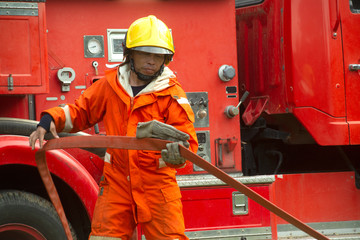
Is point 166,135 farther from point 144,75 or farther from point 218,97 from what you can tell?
point 218,97

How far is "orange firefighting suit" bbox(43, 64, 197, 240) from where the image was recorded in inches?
119

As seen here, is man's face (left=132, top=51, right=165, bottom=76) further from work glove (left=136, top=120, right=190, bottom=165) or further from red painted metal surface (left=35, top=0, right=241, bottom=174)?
red painted metal surface (left=35, top=0, right=241, bottom=174)

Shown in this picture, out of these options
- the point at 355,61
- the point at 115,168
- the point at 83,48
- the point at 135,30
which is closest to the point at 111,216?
the point at 115,168

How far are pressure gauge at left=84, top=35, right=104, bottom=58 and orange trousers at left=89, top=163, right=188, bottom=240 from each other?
118 centimetres

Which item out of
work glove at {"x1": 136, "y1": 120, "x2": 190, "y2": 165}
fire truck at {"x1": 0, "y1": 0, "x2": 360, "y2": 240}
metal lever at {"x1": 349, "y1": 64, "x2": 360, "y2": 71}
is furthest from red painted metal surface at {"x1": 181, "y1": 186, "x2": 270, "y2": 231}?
work glove at {"x1": 136, "y1": 120, "x2": 190, "y2": 165}

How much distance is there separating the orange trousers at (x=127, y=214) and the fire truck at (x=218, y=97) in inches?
21.5

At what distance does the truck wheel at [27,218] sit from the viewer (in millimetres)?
3457

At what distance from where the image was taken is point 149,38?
3.08 metres

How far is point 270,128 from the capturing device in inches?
191

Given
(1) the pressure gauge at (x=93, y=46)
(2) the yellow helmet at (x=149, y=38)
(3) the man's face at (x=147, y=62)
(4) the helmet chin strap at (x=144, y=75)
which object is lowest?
(4) the helmet chin strap at (x=144, y=75)

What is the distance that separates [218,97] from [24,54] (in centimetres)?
143

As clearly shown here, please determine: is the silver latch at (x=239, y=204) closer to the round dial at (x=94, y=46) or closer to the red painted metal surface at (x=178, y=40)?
the red painted metal surface at (x=178, y=40)

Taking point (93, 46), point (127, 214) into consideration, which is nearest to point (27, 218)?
point (127, 214)

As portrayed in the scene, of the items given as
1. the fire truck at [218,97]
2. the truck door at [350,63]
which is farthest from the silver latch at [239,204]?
the truck door at [350,63]
